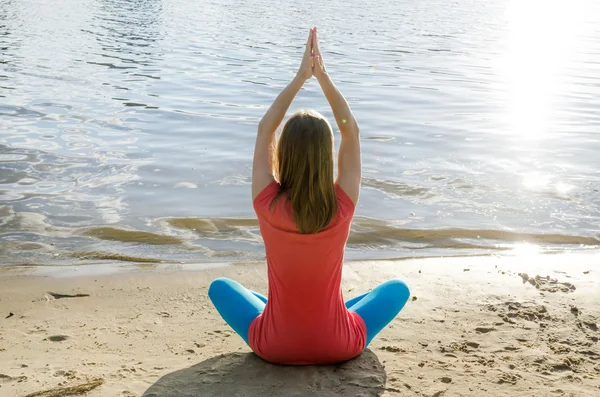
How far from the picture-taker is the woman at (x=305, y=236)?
11.5 ft

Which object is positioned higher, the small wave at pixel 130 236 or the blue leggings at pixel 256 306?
the blue leggings at pixel 256 306

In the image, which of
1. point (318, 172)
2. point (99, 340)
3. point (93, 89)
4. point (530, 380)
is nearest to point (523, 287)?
point (530, 380)

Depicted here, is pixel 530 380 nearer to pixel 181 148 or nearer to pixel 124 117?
Result: pixel 181 148

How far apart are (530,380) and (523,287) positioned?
1.69m

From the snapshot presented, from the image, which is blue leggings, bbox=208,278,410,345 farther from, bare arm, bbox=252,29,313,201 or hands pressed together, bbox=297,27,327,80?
hands pressed together, bbox=297,27,327,80

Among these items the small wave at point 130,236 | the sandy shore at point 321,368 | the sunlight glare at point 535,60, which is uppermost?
the sunlight glare at point 535,60

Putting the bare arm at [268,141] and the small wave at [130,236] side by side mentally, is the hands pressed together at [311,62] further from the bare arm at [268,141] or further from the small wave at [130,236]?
the small wave at [130,236]

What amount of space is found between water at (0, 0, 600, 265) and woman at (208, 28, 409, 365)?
2683mm

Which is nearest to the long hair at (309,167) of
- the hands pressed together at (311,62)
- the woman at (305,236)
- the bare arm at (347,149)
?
the woman at (305,236)

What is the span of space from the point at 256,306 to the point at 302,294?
18.3 inches

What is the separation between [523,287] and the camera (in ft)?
18.0

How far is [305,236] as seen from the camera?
3.60m

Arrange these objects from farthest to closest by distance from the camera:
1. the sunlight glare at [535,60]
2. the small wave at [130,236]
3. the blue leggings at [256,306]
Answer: the sunlight glare at [535,60], the small wave at [130,236], the blue leggings at [256,306]

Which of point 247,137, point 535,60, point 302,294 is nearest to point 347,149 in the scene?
point 302,294
